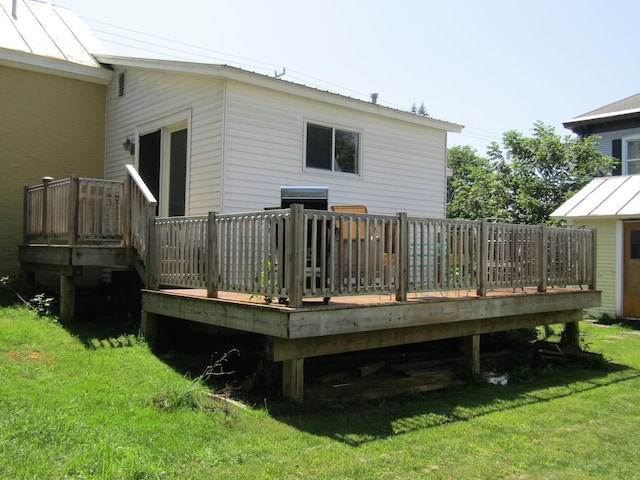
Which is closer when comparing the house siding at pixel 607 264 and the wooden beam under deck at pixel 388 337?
the wooden beam under deck at pixel 388 337

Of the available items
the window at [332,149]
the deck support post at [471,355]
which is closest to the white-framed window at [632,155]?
the window at [332,149]

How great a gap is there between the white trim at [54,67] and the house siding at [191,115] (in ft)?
1.20

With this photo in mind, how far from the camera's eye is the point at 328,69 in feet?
92.6

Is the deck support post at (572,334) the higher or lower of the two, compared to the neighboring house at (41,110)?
lower

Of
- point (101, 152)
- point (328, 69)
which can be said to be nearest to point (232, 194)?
point (101, 152)

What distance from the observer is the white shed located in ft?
44.0

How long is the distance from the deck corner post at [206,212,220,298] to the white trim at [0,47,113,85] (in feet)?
23.7

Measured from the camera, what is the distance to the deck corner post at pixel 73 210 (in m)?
7.99

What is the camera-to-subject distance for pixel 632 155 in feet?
63.2

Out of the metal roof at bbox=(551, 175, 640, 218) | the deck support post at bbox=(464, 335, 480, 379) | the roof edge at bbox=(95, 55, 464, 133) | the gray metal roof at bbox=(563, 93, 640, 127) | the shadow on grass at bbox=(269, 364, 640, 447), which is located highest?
the gray metal roof at bbox=(563, 93, 640, 127)

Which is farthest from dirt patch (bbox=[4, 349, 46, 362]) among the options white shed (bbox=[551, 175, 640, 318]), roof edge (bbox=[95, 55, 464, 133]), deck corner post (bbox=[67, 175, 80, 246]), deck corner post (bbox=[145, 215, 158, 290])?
white shed (bbox=[551, 175, 640, 318])

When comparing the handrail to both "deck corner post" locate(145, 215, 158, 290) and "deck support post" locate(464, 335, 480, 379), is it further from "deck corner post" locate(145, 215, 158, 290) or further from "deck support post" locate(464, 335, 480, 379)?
"deck support post" locate(464, 335, 480, 379)

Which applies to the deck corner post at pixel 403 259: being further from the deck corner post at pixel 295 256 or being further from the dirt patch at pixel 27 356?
the dirt patch at pixel 27 356

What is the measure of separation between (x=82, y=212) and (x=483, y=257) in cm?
568
